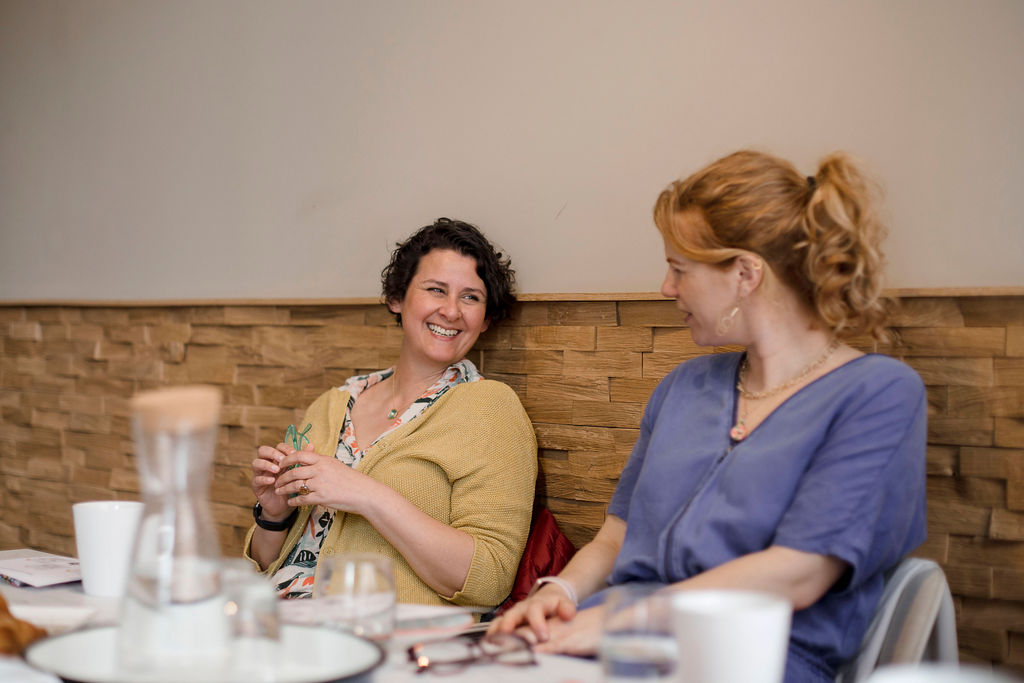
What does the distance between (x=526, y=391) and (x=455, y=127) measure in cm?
63

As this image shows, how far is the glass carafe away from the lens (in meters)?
0.81

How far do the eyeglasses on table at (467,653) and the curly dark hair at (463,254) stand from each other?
106cm

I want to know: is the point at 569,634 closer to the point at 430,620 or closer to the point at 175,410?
the point at 430,620

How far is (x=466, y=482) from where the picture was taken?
5.91ft

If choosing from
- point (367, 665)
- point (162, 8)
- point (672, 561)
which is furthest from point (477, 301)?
point (162, 8)

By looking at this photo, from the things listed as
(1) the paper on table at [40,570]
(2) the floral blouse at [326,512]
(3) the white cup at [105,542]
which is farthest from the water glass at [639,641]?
(2) the floral blouse at [326,512]

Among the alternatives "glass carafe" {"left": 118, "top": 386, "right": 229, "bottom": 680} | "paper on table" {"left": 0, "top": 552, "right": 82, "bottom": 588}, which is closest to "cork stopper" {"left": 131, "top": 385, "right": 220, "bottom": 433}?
"glass carafe" {"left": 118, "top": 386, "right": 229, "bottom": 680}

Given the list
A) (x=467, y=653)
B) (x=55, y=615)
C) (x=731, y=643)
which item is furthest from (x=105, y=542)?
(x=731, y=643)

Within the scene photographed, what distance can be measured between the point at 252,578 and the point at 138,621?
0.10 meters

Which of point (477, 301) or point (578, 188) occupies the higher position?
point (578, 188)

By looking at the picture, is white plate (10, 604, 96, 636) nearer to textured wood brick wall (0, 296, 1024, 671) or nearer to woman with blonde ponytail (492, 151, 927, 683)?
woman with blonde ponytail (492, 151, 927, 683)

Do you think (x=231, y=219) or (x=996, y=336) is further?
(x=231, y=219)

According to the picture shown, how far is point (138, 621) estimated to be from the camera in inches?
32.2

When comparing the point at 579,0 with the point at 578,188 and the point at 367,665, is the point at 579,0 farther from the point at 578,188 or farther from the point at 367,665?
the point at 367,665
